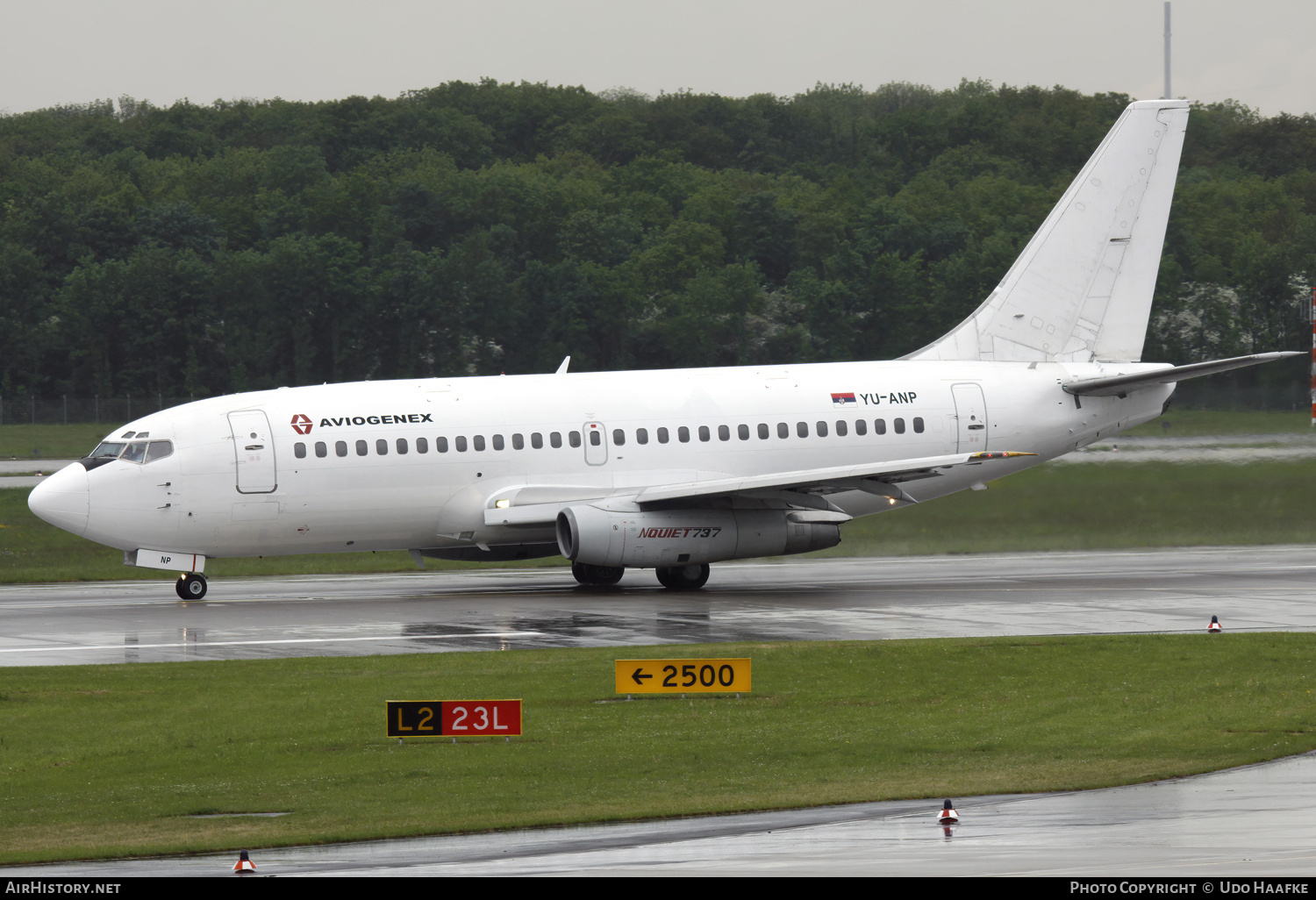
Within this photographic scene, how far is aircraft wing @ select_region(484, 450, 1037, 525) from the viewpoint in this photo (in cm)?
3152

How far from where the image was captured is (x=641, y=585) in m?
34.7

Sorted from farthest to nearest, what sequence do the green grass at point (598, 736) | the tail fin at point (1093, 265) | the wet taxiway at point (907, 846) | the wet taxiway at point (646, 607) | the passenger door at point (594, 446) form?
the tail fin at point (1093, 265) < the passenger door at point (594, 446) < the wet taxiway at point (646, 607) < the green grass at point (598, 736) < the wet taxiway at point (907, 846)

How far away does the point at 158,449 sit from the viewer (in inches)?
1241

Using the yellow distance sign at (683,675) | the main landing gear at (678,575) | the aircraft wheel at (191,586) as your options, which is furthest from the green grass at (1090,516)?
the yellow distance sign at (683,675)

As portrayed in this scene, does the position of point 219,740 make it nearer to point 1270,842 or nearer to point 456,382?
point 1270,842

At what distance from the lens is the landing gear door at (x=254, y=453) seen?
31.5 meters

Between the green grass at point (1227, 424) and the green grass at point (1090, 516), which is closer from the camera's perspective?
the green grass at point (1090, 516)

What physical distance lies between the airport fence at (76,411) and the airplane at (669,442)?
3095 centimetres

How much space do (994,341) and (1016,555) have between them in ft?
21.2

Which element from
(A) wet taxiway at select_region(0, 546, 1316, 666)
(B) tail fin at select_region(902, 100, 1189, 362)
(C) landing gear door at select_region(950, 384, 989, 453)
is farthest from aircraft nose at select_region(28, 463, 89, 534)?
(B) tail fin at select_region(902, 100, 1189, 362)

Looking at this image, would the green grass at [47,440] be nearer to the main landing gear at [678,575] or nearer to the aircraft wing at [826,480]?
the main landing gear at [678,575]

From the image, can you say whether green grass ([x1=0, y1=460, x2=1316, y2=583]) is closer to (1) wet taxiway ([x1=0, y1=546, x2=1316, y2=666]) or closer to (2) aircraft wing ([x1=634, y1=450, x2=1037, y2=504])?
(1) wet taxiway ([x1=0, y1=546, x2=1316, y2=666])

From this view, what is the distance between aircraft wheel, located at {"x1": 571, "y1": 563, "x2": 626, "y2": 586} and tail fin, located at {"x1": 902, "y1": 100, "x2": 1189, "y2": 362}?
9.05m

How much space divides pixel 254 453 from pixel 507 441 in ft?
16.3
